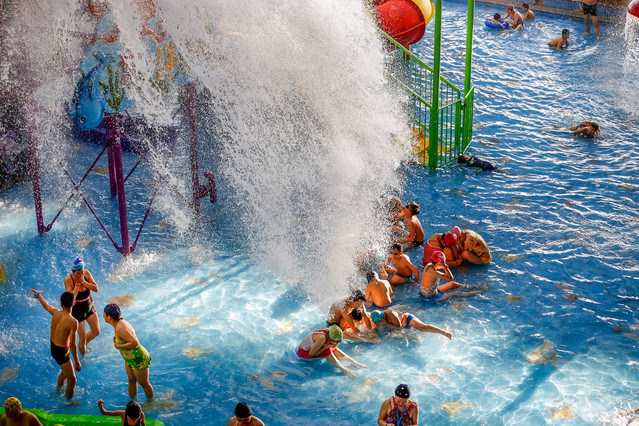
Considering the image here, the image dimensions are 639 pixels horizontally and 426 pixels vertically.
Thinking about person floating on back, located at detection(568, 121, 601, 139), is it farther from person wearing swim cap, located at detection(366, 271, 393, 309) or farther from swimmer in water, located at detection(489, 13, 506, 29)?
person wearing swim cap, located at detection(366, 271, 393, 309)

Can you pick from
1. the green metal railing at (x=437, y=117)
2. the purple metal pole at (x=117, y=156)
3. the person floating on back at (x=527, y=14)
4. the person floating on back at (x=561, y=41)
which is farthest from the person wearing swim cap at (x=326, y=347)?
the person floating on back at (x=527, y=14)

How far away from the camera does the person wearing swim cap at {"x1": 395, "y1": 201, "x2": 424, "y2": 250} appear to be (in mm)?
11281

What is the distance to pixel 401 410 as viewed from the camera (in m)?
7.12

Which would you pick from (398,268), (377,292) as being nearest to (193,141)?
(398,268)

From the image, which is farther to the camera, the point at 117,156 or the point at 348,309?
the point at 117,156

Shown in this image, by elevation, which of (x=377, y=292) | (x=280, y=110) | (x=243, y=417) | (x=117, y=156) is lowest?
Result: (x=377, y=292)

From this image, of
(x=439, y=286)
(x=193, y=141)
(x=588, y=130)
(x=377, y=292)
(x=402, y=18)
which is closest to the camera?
(x=377, y=292)

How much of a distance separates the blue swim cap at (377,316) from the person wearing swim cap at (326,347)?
69 centimetres

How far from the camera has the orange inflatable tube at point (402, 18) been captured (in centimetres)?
1658

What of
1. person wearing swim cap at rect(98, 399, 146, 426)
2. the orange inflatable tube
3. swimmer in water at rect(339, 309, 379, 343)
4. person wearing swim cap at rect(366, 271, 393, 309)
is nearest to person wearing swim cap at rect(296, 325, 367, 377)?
swimmer in water at rect(339, 309, 379, 343)

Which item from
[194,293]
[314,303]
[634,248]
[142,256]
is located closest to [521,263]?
[634,248]

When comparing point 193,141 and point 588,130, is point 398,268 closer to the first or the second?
point 193,141

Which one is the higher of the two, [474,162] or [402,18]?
[402,18]

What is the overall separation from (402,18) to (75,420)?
12399 millimetres
